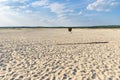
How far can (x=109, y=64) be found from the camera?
9109mm

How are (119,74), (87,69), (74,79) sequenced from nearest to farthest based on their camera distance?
(74,79)
(119,74)
(87,69)

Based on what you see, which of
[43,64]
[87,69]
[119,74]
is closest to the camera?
[119,74]

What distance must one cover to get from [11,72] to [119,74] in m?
4.63

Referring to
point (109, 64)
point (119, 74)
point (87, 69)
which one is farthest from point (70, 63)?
point (119, 74)

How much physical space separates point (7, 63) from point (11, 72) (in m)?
1.75

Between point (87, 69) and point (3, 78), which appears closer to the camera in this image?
point (3, 78)

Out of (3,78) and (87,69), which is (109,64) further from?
(3,78)

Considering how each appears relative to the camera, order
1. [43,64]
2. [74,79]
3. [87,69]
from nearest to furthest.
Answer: [74,79], [87,69], [43,64]

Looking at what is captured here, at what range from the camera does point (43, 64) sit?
29.9 feet

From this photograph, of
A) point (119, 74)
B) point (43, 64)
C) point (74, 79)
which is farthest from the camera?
point (43, 64)

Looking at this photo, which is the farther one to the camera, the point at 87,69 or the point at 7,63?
the point at 7,63

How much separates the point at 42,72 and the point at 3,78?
1662 millimetres

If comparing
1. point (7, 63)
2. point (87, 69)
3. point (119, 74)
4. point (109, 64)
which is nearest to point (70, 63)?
point (87, 69)

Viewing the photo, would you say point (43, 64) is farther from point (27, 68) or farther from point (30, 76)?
point (30, 76)
